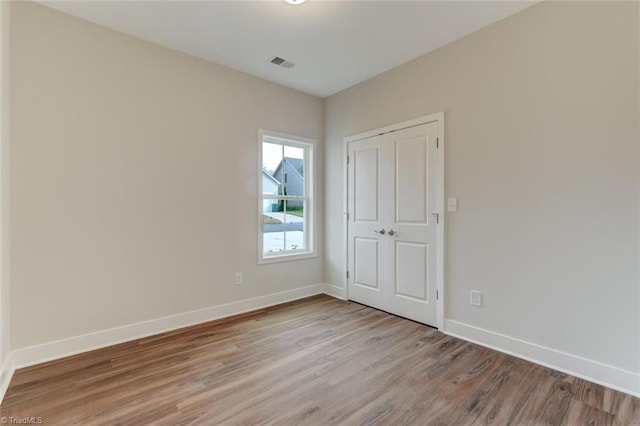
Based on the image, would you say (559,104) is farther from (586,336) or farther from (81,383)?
(81,383)

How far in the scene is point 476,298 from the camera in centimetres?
267

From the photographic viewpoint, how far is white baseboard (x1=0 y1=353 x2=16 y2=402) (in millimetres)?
1910

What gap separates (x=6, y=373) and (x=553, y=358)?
3.91 metres

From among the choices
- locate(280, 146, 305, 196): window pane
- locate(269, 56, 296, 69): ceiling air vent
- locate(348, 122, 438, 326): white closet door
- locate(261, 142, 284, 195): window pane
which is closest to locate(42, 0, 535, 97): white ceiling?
locate(269, 56, 296, 69): ceiling air vent

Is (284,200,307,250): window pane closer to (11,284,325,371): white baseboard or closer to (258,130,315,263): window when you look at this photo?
(258,130,315,263): window

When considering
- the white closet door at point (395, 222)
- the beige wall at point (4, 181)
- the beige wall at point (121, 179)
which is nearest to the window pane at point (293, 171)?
the beige wall at point (121, 179)

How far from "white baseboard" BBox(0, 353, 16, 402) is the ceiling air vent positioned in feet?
10.9

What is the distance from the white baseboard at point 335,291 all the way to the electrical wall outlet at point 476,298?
1635mm

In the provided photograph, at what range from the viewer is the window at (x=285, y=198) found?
145 inches

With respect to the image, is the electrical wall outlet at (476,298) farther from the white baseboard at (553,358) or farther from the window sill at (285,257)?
the window sill at (285,257)

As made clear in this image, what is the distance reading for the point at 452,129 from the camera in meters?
2.83
